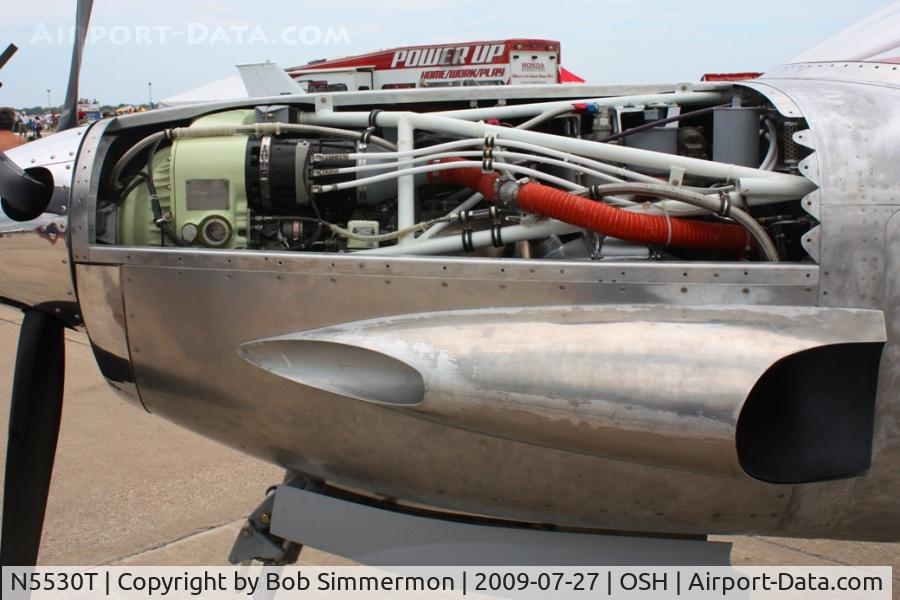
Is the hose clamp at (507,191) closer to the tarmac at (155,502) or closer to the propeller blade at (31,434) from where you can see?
the propeller blade at (31,434)

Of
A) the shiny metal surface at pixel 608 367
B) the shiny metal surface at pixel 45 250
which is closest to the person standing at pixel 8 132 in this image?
the shiny metal surface at pixel 45 250

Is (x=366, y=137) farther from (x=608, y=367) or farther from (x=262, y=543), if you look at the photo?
(x=262, y=543)

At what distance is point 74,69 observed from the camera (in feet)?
11.1

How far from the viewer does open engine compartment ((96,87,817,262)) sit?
2523 mm

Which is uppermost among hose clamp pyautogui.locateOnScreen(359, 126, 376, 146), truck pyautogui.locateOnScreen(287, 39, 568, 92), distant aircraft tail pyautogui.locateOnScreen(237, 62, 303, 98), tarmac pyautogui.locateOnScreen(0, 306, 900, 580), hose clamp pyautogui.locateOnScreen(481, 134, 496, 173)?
truck pyautogui.locateOnScreen(287, 39, 568, 92)

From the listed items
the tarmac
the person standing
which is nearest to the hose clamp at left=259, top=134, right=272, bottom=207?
the tarmac

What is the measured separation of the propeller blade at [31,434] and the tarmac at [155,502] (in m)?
1.00

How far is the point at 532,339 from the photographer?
2246 mm

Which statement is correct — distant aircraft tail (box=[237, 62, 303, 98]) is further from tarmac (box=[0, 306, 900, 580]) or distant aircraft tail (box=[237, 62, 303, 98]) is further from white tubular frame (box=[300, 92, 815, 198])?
white tubular frame (box=[300, 92, 815, 198])

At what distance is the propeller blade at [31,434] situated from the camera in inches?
115

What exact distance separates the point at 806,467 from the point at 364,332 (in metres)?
1.20

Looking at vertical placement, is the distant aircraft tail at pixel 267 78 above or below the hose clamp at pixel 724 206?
above

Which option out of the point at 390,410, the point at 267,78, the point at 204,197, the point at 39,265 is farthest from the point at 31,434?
the point at 267,78

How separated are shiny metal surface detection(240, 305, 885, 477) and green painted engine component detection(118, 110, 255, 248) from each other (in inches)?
28.3
